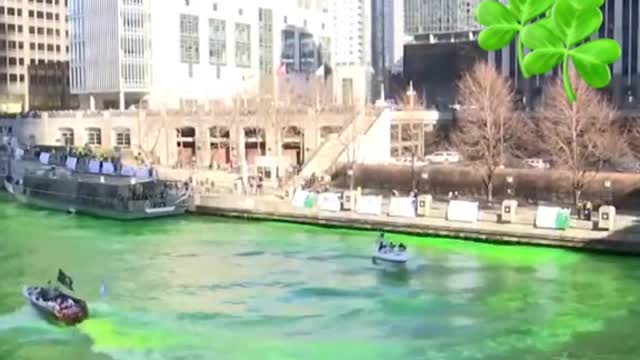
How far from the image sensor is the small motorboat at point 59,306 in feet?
96.0

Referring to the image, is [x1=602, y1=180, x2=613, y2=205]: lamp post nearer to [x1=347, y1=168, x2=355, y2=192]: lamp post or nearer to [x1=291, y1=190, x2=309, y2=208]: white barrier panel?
[x1=347, y1=168, x2=355, y2=192]: lamp post

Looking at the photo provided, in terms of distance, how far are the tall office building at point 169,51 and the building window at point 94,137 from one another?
9.98 meters

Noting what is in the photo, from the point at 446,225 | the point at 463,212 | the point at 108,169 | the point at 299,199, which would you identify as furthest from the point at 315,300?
the point at 108,169

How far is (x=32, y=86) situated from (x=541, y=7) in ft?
550

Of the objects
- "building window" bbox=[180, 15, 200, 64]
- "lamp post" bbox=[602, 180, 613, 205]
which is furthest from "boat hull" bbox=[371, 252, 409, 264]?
"building window" bbox=[180, 15, 200, 64]

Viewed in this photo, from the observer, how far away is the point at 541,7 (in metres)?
2.27

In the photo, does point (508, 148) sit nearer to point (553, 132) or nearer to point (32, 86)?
point (553, 132)

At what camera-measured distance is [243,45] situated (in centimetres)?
12269

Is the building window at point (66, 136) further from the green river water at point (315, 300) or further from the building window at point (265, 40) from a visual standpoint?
the green river water at point (315, 300)

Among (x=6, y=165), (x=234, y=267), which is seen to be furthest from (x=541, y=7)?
(x=6, y=165)

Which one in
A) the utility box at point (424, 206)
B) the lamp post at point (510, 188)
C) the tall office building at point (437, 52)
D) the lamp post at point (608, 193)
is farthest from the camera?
the tall office building at point (437, 52)

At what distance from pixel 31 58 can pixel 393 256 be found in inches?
5374

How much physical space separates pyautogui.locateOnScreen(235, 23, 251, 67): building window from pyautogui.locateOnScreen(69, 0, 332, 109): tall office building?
0.14 m

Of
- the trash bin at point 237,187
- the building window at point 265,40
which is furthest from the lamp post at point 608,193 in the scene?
the building window at point 265,40
